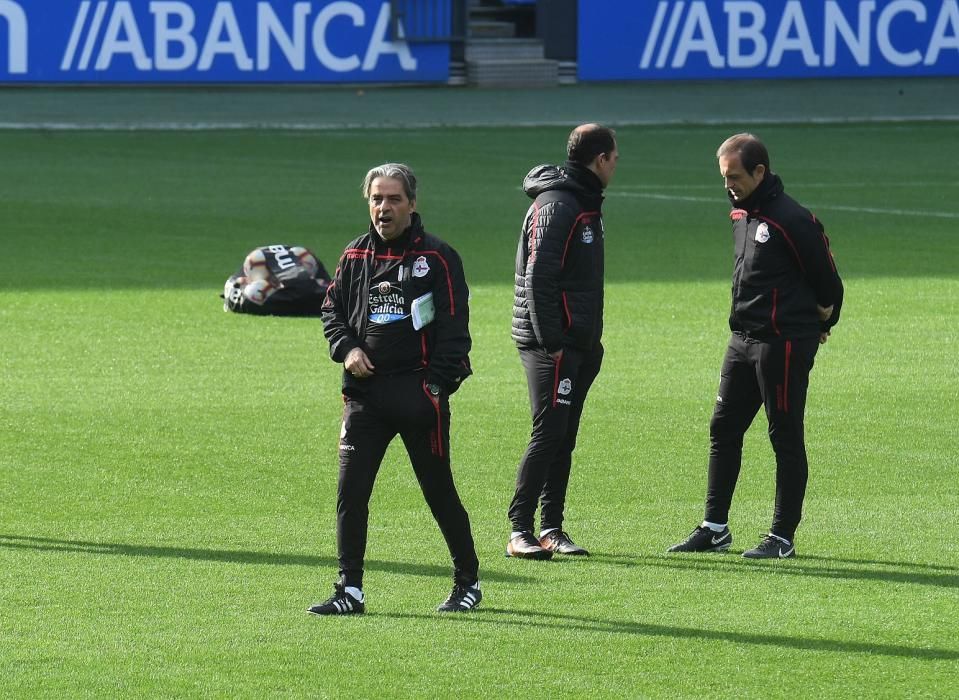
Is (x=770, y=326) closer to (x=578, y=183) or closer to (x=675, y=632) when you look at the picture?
(x=578, y=183)

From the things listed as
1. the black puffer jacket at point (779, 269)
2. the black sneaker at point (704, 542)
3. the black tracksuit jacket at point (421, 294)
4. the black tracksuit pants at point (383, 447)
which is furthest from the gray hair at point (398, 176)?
the black sneaker at point (704, 542)

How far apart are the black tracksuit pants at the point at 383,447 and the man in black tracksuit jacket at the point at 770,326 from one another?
170 centimetres

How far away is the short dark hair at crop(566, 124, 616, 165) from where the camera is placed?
26.4 feet

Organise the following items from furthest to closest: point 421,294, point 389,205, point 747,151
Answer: point 747,151 → point 421,294 → point 389,205

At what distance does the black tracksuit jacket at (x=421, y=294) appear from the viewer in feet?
23.2

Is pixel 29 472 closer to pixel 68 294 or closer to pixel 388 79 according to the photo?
pixel 68 294

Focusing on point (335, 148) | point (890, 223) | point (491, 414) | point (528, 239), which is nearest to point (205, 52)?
point (335, 148)

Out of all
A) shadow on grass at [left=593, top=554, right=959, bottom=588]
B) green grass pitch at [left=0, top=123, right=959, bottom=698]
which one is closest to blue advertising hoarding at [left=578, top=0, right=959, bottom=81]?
green grass pitch at [left=0, top=123, right=959, bottom=698]

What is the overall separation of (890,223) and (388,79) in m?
15.2

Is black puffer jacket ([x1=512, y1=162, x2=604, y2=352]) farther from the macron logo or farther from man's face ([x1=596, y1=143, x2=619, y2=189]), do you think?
the macron logo

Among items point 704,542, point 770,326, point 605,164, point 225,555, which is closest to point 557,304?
point 605,164

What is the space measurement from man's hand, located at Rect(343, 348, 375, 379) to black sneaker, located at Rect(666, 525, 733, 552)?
213 centimetres

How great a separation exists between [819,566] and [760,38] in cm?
3016

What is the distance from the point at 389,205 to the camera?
274 inches
